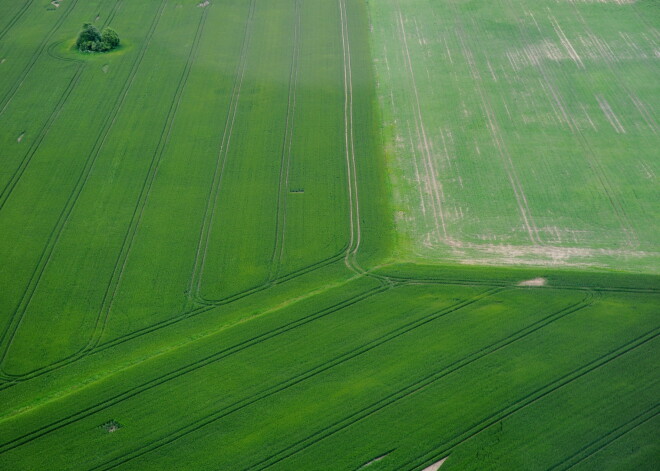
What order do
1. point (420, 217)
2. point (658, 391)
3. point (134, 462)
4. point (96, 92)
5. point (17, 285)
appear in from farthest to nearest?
1. point (96, 92)
2. point (420, 217)
3. point (17, 285)
4. point (658, 391)
5. point (134, 462)

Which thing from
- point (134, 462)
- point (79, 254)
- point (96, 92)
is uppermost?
point (96, 92)

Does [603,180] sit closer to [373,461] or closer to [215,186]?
[373,461]

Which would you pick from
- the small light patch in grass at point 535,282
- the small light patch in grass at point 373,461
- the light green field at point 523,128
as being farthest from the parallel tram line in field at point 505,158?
the small light patch in grass at point 373,461

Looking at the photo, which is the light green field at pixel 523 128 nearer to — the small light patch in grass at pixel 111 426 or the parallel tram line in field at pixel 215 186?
the parallel tram line in field at pixel 215 186

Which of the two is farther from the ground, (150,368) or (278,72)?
(278,72)

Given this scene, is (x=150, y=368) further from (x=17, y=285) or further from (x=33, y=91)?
(x=33, y=91)

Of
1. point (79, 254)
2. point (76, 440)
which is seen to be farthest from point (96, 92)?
point (76, 440)
